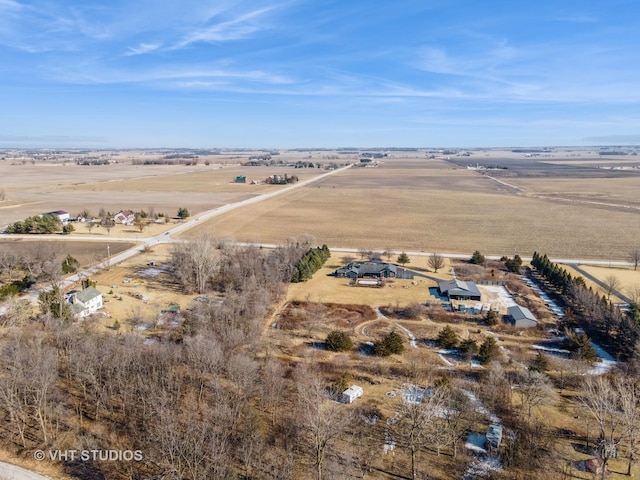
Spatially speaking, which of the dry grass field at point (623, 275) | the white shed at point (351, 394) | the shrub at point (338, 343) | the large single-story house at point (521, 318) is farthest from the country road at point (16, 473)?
the dry grass field at point (623, 275)

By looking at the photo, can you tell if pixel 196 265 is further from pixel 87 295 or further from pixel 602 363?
pixel 602 363

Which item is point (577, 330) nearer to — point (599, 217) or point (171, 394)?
point (171, 394)

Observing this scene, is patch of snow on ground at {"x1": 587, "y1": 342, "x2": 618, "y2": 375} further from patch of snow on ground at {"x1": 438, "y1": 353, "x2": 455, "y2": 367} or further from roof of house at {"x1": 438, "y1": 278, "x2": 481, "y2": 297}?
roof of house at {"x1": 438, "y1": 278, "x2": 481, "y2": 297}

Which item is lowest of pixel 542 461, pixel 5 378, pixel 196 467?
pixel 542 461

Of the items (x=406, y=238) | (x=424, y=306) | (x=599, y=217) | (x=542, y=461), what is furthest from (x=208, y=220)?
(x=599, y=217)

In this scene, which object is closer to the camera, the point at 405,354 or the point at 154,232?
the point at 405,354

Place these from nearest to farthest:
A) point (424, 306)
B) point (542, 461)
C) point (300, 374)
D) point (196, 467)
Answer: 1. point (196, 467)
2. point (542, 461)
3. point (300, 374)
4. point (424, 306)

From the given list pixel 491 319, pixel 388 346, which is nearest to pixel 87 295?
pixel 388 346
